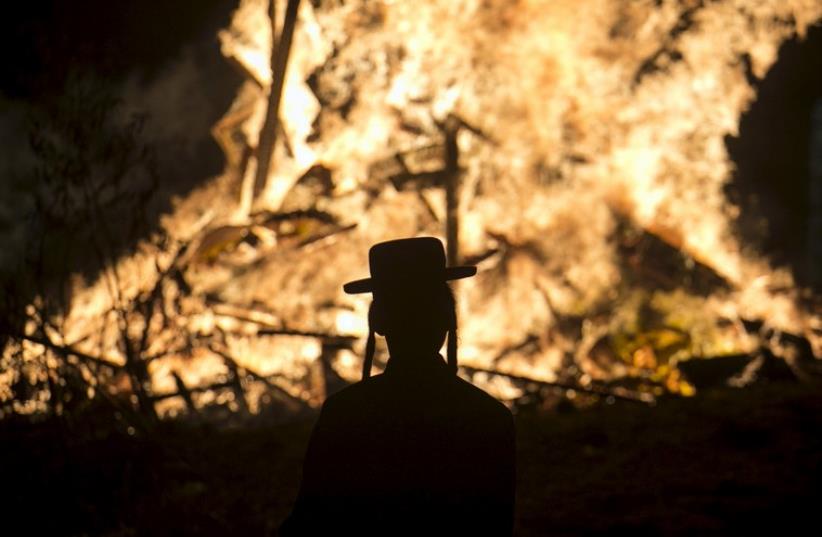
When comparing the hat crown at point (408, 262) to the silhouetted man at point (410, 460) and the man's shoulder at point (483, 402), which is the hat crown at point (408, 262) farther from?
the man's shoulder at point (483, 402)

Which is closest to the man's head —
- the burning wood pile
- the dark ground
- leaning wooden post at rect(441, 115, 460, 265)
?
the dark ground

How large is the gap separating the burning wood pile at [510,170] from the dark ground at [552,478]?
341 centimetres

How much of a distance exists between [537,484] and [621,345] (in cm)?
514

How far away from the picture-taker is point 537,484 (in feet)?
18.7

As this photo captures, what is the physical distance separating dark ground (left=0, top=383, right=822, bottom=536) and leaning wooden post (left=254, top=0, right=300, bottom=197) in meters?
5.09

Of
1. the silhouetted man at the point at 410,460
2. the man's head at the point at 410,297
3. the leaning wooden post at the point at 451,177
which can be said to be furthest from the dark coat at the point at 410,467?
the leaning wooden post at the point at 451,177

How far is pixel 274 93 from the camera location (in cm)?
1027

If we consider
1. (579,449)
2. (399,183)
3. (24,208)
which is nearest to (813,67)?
(399,183)

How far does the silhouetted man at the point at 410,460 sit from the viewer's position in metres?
1.77

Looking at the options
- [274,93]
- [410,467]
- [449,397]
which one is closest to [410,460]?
[410,467]

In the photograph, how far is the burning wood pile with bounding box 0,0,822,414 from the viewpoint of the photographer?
10289 mm

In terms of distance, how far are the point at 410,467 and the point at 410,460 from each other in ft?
0.07

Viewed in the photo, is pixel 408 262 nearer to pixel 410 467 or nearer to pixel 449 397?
pixel 449 397

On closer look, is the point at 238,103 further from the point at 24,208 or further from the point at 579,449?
the point at 579,449
